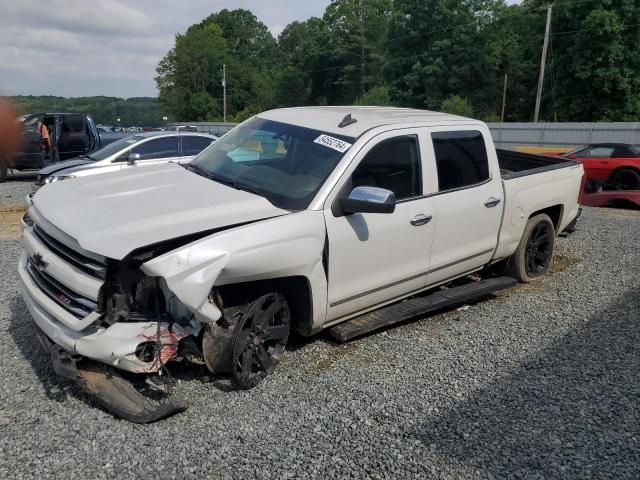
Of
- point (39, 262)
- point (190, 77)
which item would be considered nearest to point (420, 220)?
point (39, 262)

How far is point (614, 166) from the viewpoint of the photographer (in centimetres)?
1428

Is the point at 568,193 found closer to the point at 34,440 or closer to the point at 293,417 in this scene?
the point at 293,417

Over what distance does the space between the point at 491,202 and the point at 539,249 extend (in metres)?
1.51

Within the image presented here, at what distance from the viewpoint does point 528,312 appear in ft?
17.7

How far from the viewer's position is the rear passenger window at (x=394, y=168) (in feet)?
13.7

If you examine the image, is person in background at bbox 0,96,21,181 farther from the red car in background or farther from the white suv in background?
the red car in background

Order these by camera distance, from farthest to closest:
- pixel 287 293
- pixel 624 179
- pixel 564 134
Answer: pixel 564 134, pixel 624 179, pixel 287 293

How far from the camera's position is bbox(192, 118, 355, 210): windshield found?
397 cm

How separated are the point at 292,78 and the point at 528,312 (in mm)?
78793

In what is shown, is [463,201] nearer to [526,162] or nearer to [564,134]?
[526,162]

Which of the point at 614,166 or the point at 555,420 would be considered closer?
the point at 555,420

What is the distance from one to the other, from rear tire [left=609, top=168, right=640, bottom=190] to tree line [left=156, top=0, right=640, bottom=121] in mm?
26500

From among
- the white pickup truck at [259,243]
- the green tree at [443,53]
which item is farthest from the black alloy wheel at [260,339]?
the green tree at [443,53]

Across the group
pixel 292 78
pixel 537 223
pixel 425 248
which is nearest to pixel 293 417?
pixel 425 248
